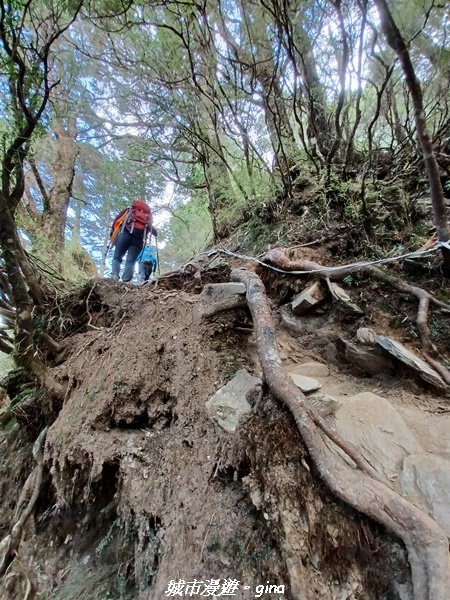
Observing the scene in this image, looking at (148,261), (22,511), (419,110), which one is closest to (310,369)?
(419,110)

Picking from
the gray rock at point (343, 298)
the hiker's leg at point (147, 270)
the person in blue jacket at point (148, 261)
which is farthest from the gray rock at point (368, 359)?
the hiker's leg at point (147, 270)

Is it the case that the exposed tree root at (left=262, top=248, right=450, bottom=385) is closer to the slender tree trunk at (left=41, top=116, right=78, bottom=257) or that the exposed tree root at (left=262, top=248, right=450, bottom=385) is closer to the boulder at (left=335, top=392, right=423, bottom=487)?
the boulder at (left=335, top=392, right=423, bottom=487)

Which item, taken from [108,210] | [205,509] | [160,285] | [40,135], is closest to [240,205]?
[160,285]

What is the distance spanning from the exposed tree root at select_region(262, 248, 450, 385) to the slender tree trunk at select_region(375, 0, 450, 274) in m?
0.56

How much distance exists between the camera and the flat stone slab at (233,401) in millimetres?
2371

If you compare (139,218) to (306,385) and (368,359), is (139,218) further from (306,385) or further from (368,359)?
(368,359)

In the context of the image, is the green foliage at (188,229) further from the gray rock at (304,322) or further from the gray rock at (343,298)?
the gray rock at (343,298)

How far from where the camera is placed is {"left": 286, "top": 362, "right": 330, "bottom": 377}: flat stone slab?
293 centimetres

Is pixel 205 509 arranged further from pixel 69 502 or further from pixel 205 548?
pixel 69 502

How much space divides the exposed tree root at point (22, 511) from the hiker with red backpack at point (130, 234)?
3.30 m

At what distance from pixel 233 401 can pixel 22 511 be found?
2.32 metres

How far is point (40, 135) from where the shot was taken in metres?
3.12

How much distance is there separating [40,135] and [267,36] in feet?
12.7

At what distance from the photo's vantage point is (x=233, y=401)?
250cm
